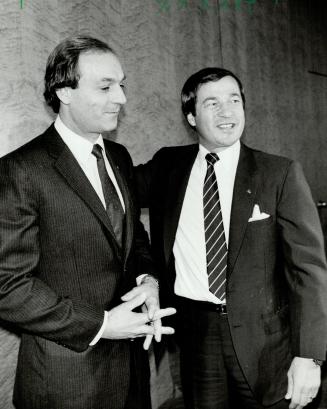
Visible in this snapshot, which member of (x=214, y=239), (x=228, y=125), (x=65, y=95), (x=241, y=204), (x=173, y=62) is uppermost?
(x=173, y=62)

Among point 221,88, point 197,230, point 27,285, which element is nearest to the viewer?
point 27,285

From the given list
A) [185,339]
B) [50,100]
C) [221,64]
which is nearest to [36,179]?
[50,100]

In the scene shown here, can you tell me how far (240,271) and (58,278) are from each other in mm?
719

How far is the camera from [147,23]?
252 centimetres

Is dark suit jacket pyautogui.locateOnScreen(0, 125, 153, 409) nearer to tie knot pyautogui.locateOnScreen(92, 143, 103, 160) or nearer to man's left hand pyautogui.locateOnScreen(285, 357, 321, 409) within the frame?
tie knot pyautogui.locateOnScreen(92, 143, 103, 160)

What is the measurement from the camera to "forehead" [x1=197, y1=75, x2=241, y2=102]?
1.81 meters

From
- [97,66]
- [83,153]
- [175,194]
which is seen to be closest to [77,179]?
[83,153]

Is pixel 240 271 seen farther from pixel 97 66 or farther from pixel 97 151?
pixel 97 66

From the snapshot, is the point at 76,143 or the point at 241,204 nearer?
the point at 76,143

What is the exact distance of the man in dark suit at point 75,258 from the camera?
1.19 meters

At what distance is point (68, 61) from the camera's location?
4.71 ft

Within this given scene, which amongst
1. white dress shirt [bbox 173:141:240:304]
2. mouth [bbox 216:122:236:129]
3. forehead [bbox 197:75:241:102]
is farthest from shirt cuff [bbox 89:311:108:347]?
forehead [bbox 197:75:241:102]

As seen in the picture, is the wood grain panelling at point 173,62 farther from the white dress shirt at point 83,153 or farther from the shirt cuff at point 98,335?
the shirt cuff at point 98,335

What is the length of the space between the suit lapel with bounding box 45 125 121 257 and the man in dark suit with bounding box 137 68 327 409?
1.61ft
